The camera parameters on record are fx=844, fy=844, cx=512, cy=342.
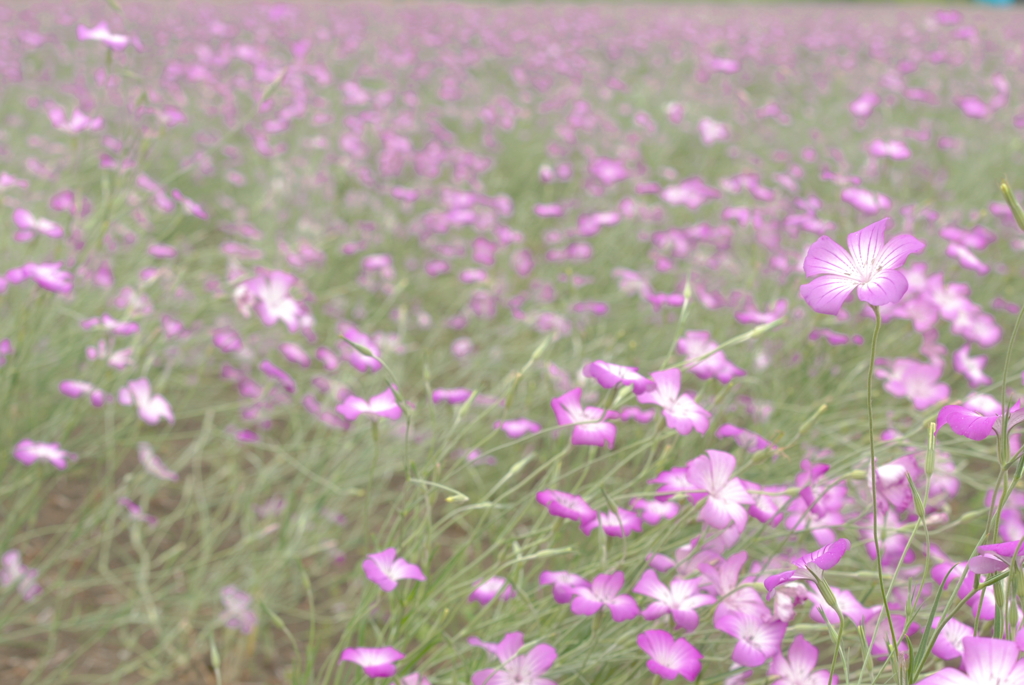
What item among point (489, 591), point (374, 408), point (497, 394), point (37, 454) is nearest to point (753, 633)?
point (489, 591)

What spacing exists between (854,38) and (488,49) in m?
4.03

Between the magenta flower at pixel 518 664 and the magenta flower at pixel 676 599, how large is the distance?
0.13 m

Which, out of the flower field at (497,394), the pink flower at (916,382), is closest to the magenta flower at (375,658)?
the flower field at (497,394)

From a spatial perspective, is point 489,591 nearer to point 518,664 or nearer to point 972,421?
point 518,664

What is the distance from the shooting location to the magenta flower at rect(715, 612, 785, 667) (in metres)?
0.98

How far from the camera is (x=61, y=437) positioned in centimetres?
162

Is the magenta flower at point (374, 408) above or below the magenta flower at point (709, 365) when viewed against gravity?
below

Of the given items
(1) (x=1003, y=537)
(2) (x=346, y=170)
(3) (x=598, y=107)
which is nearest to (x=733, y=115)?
(3) (x=598, y=107)

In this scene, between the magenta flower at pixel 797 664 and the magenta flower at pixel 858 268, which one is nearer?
the magenta flower at pixel 858 268

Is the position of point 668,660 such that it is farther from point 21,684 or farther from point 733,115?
point 733,115

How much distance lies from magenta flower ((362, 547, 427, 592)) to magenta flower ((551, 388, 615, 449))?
0.89 feet

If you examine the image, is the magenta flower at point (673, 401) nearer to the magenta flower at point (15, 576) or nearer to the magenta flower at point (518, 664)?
the magenta flower at point (518, 664)

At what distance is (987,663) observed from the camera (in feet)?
2.32

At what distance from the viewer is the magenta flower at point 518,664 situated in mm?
1028
